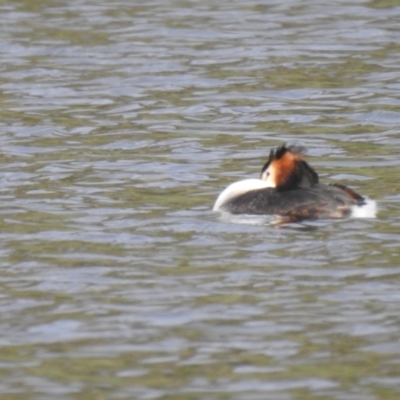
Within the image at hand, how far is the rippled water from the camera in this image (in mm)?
6629

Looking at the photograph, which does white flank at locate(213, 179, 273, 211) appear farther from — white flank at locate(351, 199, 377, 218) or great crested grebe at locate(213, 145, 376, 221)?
white flank at locate(351, 199, 377, 218)

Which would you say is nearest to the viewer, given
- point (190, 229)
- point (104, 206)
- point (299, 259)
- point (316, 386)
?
point (316, 386)

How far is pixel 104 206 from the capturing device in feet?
34.1

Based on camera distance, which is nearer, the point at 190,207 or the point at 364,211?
the point at 364,211

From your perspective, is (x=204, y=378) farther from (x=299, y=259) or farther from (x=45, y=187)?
(x=45, y=187)

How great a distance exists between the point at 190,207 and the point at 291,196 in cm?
94

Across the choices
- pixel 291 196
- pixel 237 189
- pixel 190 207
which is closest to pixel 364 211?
pixel 291 196

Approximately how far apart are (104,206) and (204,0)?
478 inches

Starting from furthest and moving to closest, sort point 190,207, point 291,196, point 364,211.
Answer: point 190,207 → point 291,196 → point 364,211

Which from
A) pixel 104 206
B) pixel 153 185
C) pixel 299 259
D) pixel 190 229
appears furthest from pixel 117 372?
pixel 153 185

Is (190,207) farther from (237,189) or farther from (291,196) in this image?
(291,196)

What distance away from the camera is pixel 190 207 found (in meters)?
10.4

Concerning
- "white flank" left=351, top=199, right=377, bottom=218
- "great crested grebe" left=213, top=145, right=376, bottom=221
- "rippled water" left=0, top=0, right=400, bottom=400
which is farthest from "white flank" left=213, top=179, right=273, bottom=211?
"white flank" left=351, top=199, right=377, bottom=218

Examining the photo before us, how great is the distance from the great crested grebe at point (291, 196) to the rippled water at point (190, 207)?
165mm
